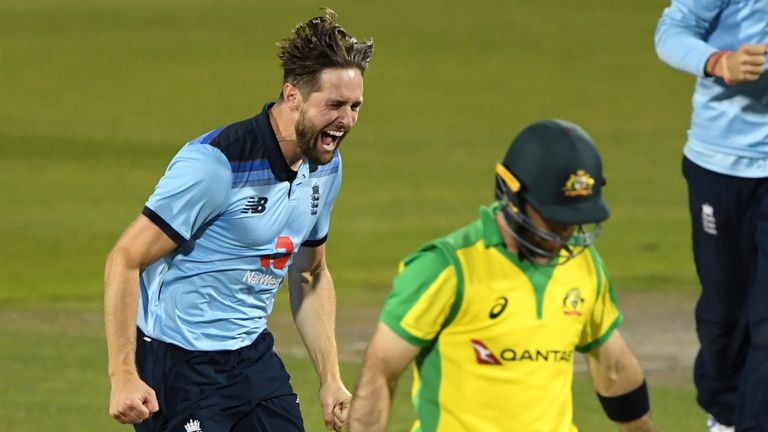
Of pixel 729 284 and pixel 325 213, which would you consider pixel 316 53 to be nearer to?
pixel 325 213

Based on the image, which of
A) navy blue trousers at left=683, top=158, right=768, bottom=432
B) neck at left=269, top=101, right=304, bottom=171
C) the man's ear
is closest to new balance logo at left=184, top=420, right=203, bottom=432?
neck at left=269, top=101, right=304, bottom=171

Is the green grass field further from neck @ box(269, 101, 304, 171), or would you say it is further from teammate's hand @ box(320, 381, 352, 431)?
neck @ box(269, 101, 304, 171)

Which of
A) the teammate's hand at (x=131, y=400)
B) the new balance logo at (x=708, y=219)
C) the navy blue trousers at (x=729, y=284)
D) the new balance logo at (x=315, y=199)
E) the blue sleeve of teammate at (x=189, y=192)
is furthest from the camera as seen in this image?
the new balance logo at (x=708, y=219)

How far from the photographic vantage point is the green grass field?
1298cm

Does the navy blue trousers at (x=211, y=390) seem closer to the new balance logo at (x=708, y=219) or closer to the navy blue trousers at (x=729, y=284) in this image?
the navy blue trousers at (x=729, y=284)

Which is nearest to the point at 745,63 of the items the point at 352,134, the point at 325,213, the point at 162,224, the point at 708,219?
the point at 708,219

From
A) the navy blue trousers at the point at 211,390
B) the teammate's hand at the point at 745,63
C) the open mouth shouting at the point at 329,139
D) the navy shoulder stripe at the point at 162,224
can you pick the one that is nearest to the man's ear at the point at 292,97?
the open mouth shouting at the point at 329,139

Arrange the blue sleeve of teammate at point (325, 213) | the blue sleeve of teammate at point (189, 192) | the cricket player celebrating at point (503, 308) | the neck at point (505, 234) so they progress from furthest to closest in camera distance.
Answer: the blue sleeve of teammate at point (325, 213) → the blue sleeve of teammate at point (189, 192) → the neck at point (505, 234) → the cricket player celebrating at point (503, 308)

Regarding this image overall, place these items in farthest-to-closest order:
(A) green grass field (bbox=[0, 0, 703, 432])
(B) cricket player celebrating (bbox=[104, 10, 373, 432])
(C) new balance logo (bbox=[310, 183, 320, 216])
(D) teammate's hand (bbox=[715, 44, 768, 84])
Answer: (A) green grass field (bbox=[0, 0, 703, 432]), (D) teammate's hand (bbox=[715, 44, 768, 84]), (C) new balance logo (bbox=[310, 183, 320, 216]), (B) cricket player celebrating (bbox=[104, 10, 373, 432])

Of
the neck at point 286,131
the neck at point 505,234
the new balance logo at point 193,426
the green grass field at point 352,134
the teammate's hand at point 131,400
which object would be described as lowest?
the green grass field at point 352,134

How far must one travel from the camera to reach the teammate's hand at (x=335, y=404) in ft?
22.4

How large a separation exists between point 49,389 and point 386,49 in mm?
22980

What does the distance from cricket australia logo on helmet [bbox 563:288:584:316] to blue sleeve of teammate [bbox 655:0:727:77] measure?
267 cm

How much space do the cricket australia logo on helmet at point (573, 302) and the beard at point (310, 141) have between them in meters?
1.36
